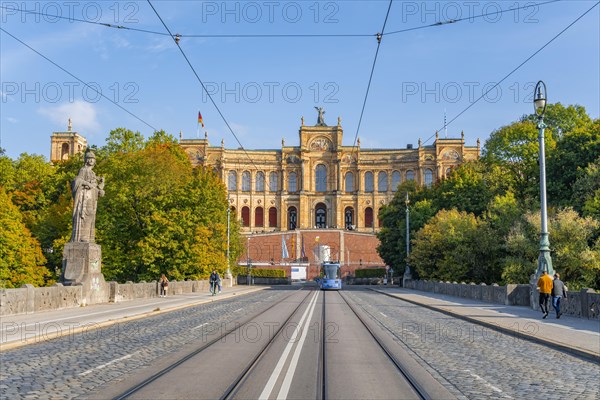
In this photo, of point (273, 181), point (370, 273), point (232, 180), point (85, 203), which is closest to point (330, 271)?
point (370, 273)

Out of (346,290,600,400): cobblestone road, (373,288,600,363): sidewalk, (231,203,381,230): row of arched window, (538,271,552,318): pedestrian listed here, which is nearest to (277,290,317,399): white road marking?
(346,290,600,400): cobblestone road

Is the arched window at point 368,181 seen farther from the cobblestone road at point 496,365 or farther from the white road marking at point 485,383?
the white road marking at point 485,383

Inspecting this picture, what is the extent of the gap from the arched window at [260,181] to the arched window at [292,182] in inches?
205

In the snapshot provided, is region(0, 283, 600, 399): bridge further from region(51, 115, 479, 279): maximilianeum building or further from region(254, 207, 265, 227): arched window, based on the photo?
region(254, 207, 265, 227): arched window

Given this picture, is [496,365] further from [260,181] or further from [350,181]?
[260,181]

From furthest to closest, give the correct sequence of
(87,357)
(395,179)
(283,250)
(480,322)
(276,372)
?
(395,179) < (283,250) < (480,322) < (87,357) < (276,372)

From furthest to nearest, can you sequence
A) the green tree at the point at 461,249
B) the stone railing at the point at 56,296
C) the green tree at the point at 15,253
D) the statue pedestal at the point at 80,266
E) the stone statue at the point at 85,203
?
the green tree at the point at 15,253 → the green tree at the point at 461,249 → the stone statue at the point at 85,203 → the statue pedestal at the point at 80,266 → the stone railing at the point at 56,296

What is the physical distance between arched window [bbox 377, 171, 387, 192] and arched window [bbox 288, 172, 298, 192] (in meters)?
16.3

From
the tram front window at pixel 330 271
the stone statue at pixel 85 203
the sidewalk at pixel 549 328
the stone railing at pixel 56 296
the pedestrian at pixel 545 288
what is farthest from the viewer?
the tram front window at pixel 330 271

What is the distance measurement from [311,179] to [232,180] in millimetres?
15718

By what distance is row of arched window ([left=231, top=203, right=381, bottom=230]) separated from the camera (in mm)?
116812

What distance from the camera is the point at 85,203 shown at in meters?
27.7

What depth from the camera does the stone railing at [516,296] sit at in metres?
20.0

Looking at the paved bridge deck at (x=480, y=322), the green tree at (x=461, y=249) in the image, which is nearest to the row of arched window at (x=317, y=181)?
the green tree at (x=461, y=249)
